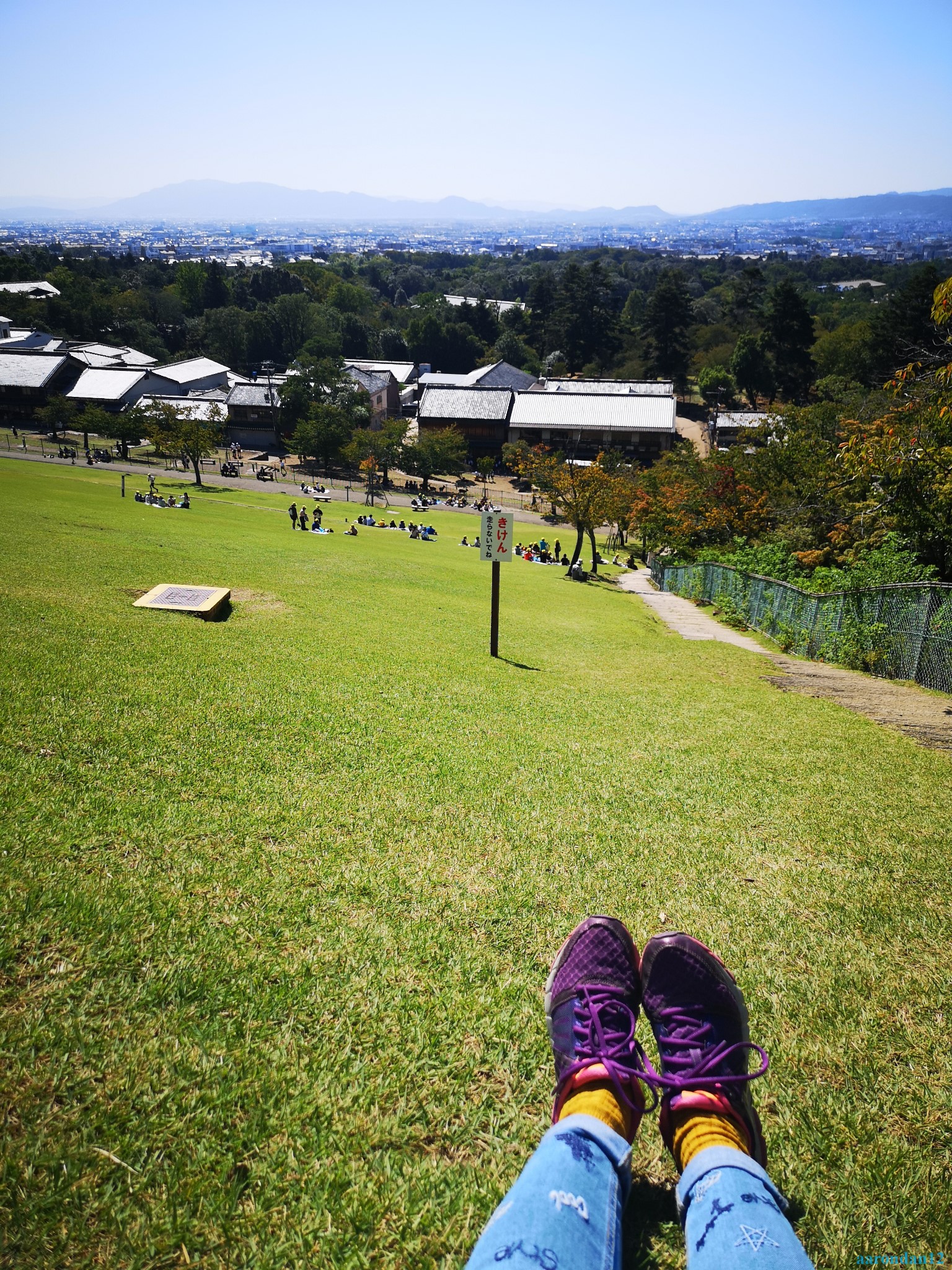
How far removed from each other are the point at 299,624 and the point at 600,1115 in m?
9.42

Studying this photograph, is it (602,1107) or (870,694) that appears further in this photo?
(870,694)

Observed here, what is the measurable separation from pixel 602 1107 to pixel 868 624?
1352 centimetres

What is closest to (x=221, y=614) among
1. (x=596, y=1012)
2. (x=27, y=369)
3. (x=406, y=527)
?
(x=596, y=1012)

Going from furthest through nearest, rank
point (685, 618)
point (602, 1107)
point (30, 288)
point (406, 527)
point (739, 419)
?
point (30, 288)
point (739, 419)
point (406, 527)
point (685, 618)
point (602, 1107)

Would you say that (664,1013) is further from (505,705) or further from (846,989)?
(505,705)

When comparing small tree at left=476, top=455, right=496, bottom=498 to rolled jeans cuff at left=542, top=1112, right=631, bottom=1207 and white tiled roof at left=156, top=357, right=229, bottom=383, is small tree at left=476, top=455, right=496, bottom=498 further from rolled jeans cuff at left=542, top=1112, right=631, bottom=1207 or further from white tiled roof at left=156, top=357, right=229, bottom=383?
rolled jeans cuff at left=542, top=1112, right=631, bottom=1207

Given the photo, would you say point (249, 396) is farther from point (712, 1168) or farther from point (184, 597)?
point (712, 1168)

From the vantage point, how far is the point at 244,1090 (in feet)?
9.11

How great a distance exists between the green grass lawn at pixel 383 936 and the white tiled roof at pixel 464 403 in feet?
223

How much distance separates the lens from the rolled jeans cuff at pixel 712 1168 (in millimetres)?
2346

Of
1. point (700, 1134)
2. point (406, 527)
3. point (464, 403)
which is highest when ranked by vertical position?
point (700, 1134)

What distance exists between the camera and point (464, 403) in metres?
73.7

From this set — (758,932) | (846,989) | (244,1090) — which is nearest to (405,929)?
(244,1090)

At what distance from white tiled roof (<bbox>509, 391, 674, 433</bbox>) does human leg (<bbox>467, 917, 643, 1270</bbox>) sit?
69.6 metres
